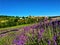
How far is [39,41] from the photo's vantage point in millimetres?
5012

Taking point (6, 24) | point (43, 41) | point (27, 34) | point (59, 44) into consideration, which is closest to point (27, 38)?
point (27, 34)

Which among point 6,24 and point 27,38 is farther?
point 6,24

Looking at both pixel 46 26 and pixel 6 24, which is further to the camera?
pixel 6 24

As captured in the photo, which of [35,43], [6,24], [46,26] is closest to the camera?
[35,43]

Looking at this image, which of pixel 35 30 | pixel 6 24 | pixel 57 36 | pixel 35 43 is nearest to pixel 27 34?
pixel 35 30

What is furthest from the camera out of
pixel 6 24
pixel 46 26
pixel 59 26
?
pixel 6 24

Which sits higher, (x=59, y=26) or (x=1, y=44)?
(x=59, y=26)

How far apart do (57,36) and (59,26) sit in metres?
0.75

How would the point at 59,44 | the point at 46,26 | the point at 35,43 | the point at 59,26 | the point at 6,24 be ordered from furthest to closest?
the point at 6,24 → the point at 46,26 → the point at 59,26 → the point at 35,43 → the point at 59,44

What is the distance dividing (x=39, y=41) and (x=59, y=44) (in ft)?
1.72

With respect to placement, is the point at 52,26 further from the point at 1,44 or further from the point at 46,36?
the point at 1,44

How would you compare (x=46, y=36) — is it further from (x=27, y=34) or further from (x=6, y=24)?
(x=6, y=24)

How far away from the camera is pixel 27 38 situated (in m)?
5.46

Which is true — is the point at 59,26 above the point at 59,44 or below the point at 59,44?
above
